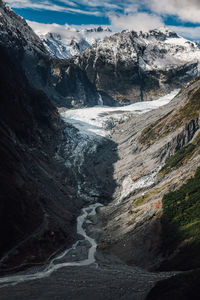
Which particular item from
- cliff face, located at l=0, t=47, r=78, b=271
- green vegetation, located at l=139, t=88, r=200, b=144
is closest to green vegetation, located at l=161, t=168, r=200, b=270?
cliff face, located at l=0, t=47, r=78, b=271

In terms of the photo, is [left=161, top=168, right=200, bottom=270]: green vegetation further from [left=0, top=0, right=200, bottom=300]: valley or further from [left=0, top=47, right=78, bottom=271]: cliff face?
[left=0, top=47, right=78, bottom=271]: cliff face

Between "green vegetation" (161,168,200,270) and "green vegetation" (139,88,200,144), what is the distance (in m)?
60.9

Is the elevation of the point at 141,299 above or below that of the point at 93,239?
above

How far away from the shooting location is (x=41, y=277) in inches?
2254

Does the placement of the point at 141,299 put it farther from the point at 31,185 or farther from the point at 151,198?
the point at 31,185

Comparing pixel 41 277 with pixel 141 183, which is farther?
pixel 141 183

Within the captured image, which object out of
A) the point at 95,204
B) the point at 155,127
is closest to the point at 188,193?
the point at 95,204

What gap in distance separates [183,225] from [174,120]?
8669cm

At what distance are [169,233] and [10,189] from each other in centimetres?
3782

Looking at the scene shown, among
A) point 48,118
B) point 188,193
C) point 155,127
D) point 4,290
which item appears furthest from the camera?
point 48,118

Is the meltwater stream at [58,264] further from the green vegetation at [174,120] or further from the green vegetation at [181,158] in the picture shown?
the green vegetation at [174,120]

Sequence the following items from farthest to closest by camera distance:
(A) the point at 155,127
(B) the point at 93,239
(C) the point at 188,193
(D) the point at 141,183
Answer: (A) the point at 155,127 → (D) the point at 141,183 → (B) the point at 93,239 → (C) the point at 188,193

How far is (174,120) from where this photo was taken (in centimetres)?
14462

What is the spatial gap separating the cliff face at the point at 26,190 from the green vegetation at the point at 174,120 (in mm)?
44911
